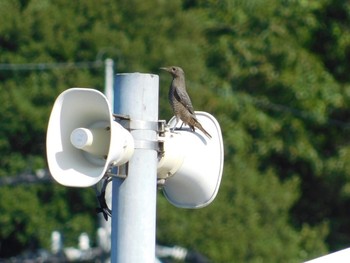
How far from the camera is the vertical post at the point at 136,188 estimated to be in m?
3.76

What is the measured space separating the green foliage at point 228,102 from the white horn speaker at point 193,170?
15172mm

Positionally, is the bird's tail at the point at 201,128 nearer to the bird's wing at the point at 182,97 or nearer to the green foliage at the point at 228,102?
the bird's wing at the point at 182,97

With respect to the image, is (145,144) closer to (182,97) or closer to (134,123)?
(134,123)

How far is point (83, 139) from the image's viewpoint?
3729mm

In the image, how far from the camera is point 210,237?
2017cm

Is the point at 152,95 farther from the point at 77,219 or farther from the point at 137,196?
the point at 77,219

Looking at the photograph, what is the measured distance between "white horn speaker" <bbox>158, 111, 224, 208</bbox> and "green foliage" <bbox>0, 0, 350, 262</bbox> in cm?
1517

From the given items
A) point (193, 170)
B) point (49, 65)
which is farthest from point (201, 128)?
point (49, 65)

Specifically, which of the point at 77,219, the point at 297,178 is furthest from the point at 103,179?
the point at 297,178

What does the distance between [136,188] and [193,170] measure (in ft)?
1.50

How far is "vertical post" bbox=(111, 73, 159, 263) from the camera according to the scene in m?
3.76

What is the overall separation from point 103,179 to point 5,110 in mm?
18182

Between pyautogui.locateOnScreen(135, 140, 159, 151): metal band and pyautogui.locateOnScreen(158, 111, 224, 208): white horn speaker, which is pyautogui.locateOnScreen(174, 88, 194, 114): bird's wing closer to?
pyautogui.locateOnScreen(158, 111, 224, 208): white horn speaker

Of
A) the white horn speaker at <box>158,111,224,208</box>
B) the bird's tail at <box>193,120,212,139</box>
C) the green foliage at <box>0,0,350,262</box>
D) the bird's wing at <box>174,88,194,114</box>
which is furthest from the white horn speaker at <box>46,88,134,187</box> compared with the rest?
the green foliage at <box>0,0,350,262</box>
